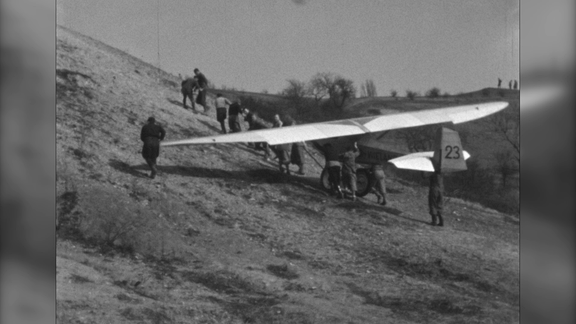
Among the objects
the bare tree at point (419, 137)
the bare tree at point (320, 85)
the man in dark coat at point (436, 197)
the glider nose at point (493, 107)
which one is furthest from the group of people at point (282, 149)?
the glider nose at point (493, 107)

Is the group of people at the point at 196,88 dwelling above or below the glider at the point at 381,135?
above

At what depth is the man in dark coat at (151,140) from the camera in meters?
6.99

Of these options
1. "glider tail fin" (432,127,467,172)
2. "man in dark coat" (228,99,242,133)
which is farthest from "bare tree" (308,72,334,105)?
"glider tail fin" (432,127,467,172)

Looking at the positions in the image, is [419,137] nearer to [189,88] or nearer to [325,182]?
[325,182]

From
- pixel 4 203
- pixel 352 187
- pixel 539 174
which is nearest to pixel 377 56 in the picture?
pixel 352 187

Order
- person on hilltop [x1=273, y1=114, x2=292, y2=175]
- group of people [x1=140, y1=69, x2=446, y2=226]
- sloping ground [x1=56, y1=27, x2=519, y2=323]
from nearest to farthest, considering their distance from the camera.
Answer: sloping ground [x1=56, y1=27, x2=519, y2=323] → group of people [x1=140, y1=69, x2=446, y2=226] → person on hilltop [x1=273, y1=114, x2=292, y2=175]

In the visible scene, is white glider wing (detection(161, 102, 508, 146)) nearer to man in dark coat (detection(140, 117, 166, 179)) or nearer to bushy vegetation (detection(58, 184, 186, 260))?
man in dark coat (detection(140, 117, 166, 179))

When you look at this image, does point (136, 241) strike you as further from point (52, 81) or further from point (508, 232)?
point (508, 232)

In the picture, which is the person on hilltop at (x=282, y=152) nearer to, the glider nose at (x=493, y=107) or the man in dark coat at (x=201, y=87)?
the man in dark coat at (x=201, y=87)

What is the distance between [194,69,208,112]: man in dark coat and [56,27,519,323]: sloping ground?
0.11 m

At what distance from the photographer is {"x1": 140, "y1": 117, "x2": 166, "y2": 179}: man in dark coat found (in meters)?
6.99

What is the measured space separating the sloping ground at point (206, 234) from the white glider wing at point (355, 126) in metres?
0.11

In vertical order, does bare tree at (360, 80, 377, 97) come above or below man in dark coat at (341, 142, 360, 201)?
above

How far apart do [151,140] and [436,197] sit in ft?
7.61
